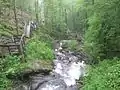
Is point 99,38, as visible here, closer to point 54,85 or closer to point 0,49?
point 54,85

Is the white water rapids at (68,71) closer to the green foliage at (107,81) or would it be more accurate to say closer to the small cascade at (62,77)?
the small cascade at (62,77)

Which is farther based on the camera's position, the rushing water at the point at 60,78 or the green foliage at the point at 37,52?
the green foliage at the point at 37,52

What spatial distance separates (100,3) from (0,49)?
9.52 metres

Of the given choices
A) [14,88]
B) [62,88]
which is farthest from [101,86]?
[14,88]

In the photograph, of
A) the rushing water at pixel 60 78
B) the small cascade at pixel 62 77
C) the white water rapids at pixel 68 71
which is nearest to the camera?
the rushing water at pixel 60 78

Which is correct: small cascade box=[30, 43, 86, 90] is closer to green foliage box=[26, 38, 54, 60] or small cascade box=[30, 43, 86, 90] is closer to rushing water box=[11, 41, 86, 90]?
rushing water box=[11, 41, 86, 90]

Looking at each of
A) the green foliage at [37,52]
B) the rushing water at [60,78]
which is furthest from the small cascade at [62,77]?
the green foliage at [37,52]

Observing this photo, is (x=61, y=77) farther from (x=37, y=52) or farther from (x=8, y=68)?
(x=8, y=68)

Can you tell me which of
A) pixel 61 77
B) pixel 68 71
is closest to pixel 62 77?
pixel 61 77

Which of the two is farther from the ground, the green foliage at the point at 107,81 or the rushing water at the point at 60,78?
the green foliage at the point at 107,81

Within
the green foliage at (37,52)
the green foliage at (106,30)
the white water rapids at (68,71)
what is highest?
the green foliage at (106,30)

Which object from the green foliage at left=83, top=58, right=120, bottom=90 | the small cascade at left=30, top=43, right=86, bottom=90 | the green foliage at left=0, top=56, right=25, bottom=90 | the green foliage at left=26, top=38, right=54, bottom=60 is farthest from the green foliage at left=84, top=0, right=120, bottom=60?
the green foliage at left=0, top=56, right=25, bottom=90

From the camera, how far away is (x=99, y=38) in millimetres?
21812

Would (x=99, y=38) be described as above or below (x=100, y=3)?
below
